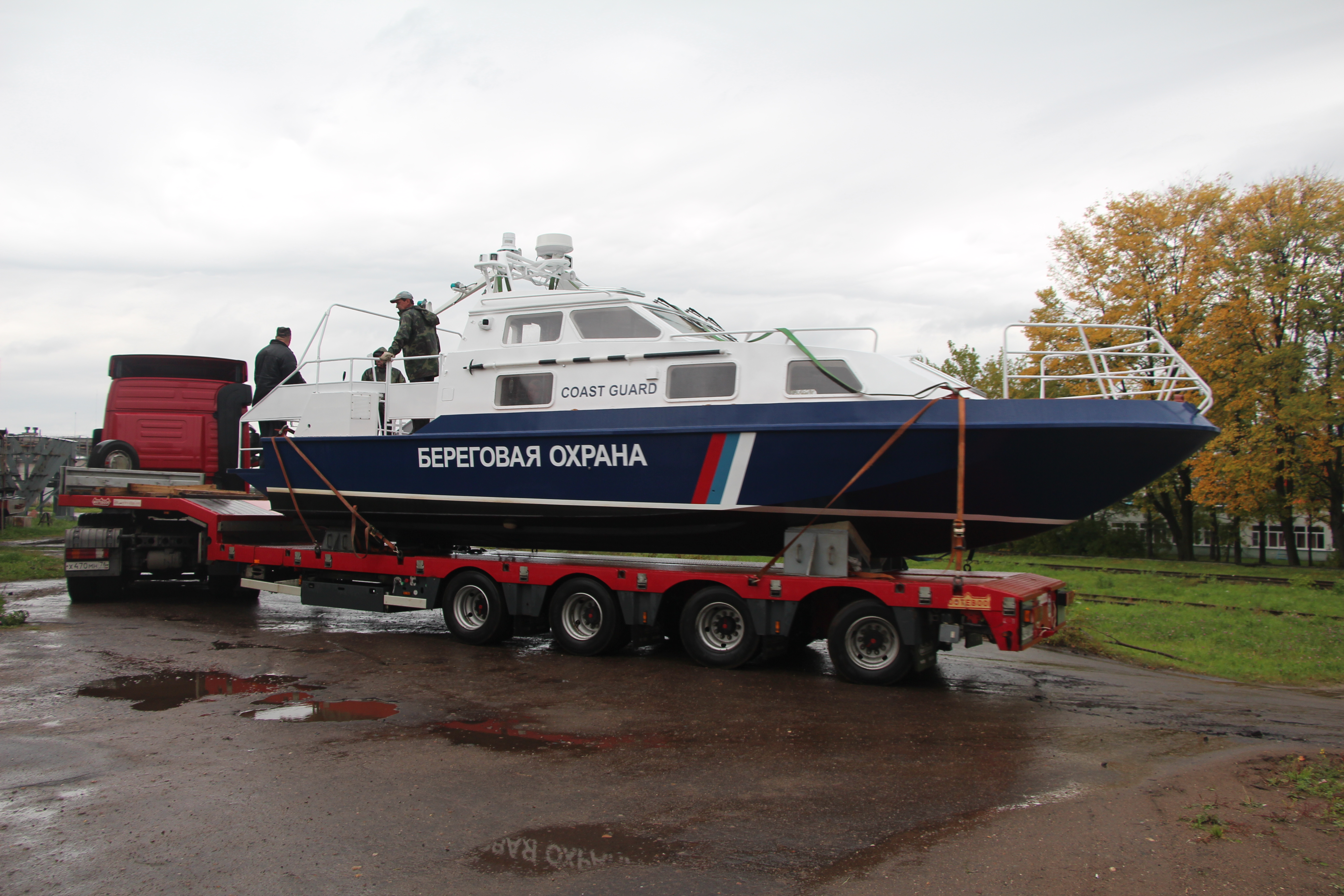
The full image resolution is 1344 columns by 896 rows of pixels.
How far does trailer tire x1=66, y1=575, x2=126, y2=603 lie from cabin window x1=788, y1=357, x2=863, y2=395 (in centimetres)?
932

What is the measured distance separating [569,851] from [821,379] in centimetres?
473

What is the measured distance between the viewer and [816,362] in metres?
7.64

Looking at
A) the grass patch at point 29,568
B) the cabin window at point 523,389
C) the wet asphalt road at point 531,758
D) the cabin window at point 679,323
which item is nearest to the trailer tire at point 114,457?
the grass patch at point 29,568

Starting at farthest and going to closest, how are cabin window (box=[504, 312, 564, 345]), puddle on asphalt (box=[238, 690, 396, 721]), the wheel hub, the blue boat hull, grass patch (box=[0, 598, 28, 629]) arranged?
grass patch (box=[0, 598, 28, 629])
cabin window (box=[504, 312, 564, 345])
the wheel hub
the blue boat hull
puddle on asphalt (box=[238, 690, 396, 721])

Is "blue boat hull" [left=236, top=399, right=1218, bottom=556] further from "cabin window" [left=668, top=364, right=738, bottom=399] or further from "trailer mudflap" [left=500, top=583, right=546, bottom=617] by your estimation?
"trailer mudflap" [left=500, top=583, right=546, bottom=617]

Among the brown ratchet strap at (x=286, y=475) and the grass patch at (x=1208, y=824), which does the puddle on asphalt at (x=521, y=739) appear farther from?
the brown ratchet strap at (x=286, y=475)

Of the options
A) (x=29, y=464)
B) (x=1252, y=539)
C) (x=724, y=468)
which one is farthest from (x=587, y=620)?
(x=1252, y=539)

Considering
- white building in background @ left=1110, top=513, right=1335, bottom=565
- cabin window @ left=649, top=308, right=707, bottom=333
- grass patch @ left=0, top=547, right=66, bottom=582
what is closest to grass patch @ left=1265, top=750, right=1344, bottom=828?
cabin window @ left=649, top=308, right=707, bottom=333

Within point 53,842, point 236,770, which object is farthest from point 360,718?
point 53,842

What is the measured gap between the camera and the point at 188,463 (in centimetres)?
1251

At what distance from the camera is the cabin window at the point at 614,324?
331 inches

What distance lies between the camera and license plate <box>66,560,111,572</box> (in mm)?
11438

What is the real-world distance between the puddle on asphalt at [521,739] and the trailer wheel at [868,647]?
2.21m

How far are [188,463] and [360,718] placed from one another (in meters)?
8.02
